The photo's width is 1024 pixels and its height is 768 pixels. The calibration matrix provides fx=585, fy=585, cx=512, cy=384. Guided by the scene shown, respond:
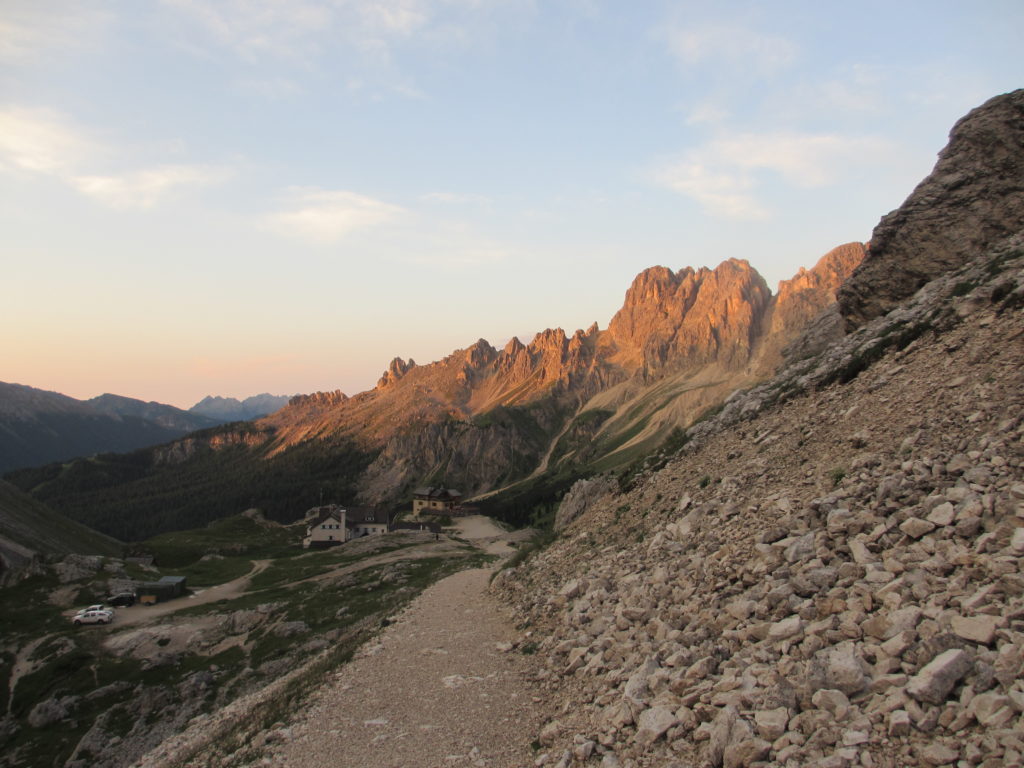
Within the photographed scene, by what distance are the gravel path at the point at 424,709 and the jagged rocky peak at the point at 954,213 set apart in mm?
30171

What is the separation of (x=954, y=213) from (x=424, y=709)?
38.0 m

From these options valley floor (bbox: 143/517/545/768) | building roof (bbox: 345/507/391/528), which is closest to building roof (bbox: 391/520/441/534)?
building roof (bbox: 345/507/391/528)

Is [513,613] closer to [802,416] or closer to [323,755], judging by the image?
[323,755]

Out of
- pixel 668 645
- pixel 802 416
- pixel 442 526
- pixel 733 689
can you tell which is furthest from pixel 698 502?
pixel 442 526

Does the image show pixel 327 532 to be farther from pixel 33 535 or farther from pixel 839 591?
pixel 839 591

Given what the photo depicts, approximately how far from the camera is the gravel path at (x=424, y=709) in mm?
15203

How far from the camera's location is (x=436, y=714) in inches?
688

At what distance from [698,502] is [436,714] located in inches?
493

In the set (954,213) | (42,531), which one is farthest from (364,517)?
(954,213)

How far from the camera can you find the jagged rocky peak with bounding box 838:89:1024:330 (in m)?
32.7

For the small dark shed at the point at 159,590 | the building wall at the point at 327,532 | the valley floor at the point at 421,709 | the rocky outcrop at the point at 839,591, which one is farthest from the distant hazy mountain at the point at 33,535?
the rocky outcrop at the point at 839,591

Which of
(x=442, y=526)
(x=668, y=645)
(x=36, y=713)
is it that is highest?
(x=668, y=645)

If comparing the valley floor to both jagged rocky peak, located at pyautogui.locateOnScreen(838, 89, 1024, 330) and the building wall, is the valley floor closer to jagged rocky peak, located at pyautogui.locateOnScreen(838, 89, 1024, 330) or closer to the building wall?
jagged rocky peak, located at pyautogui.locateOnScreen(838, 89, 1024, 330)

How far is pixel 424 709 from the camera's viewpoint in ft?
59.0
